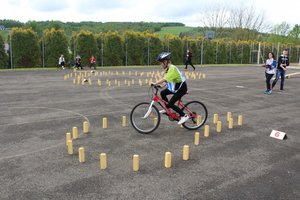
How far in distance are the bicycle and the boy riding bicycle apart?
0.16 m

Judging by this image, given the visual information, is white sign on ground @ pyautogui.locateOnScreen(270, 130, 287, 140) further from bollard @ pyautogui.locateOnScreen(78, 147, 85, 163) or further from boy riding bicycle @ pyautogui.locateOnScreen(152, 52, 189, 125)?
bollard @ pyautogui.locateOnScreen(78, 147, 85, 163)

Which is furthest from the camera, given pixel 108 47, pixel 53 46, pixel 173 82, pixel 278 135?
pixel 108 47

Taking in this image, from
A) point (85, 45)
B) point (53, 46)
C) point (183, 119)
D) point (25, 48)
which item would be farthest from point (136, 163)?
point (85, 45)

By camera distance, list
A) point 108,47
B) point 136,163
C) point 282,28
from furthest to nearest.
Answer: point 282,28, point 108,47, point 136,163

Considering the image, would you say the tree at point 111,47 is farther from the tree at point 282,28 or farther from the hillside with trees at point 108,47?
the tree at point 282,28

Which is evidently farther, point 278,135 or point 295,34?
point 295,34

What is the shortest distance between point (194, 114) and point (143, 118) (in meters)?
Answer: 1.30

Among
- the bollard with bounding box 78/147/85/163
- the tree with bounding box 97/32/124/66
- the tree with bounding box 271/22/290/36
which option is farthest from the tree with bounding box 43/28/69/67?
the tree with bounding box 271/22/290/36

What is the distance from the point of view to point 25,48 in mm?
27328

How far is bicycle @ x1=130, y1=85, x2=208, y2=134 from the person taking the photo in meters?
6.55

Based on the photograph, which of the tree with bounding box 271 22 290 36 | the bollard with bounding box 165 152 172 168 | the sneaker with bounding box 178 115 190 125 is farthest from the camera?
the tree with bounding box 271 22 290 36

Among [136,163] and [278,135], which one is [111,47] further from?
[136,163]

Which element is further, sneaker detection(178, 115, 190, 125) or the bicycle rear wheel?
the bicycle rear wheel

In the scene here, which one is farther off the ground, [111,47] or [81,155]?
[111,47]
